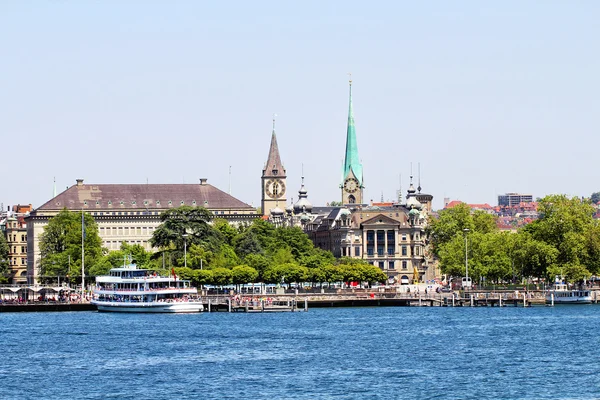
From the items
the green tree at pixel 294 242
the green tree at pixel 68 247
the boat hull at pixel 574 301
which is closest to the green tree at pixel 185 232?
the green tree at pixel 68 247

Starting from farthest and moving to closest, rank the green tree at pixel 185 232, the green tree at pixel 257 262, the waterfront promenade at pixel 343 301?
the green tree at pixel 185 232 → the green tree at pixel 257 262 → the waterfront promenade at pixel 343 301

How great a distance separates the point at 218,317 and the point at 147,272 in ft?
51.5

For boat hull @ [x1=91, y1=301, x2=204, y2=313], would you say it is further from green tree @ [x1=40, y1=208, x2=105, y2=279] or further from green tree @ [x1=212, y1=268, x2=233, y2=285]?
green tree @ [x1=40, y1=208, x2=105, y2=279]

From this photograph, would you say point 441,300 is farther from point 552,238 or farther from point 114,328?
point 114,328

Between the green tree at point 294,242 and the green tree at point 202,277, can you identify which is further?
the green tree at point 294,242

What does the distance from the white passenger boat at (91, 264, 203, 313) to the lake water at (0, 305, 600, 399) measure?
6167 mm

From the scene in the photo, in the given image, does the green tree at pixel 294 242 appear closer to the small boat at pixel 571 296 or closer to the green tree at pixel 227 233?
the green tree at pixel 227 233

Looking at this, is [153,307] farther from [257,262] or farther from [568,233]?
[568,233]

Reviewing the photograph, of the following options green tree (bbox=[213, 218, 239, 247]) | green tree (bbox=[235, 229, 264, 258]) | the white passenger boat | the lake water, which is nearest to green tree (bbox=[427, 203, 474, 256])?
green tree (bbox=[213, 218, 239, 247])

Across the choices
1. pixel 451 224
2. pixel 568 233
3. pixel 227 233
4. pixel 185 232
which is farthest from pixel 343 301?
pixel 451 224

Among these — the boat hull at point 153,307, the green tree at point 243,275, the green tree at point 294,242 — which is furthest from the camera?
the green tree at point 294,242

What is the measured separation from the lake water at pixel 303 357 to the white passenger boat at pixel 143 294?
617 cm

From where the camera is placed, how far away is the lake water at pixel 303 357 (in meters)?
69.1

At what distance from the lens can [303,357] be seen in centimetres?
8356
